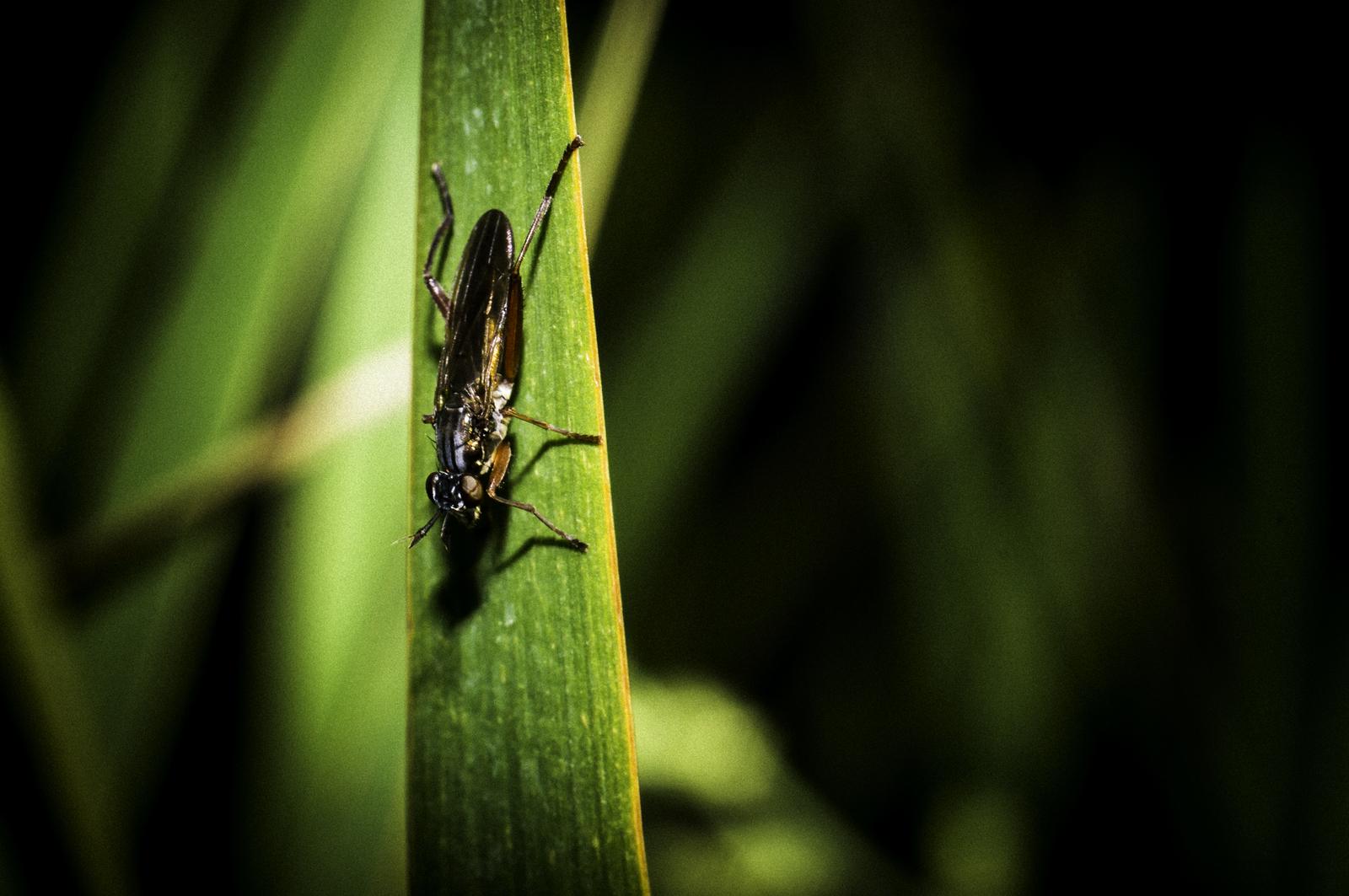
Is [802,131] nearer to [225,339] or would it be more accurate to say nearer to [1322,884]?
[225,339]

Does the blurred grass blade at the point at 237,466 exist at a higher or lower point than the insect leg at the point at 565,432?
higher

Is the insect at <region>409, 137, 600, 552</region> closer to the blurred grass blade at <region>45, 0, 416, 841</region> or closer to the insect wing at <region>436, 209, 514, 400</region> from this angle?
the insect wing at <region>436, 209, 514, 400</region>

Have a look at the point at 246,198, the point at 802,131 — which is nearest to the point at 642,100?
the point at 802,131

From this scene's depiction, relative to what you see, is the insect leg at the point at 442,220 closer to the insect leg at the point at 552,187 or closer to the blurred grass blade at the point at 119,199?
the insect leg at the point at 552,187

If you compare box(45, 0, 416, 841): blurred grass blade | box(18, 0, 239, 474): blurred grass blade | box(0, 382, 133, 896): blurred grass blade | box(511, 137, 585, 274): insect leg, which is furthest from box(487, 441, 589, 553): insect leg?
box(18, 0, 239, 474): blurred grass blade

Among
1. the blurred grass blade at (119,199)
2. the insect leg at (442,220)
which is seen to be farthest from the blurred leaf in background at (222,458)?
the insect leg at (442,220)

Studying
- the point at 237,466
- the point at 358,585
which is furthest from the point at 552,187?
the point at 237,466
